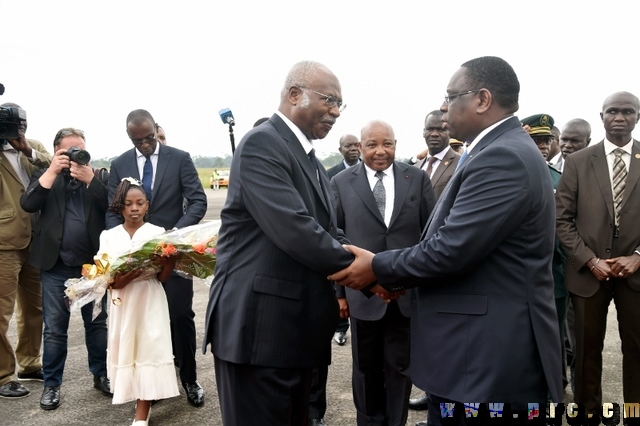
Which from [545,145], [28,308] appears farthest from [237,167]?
[28,308]

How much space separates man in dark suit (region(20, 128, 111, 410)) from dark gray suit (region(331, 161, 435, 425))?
240 cm

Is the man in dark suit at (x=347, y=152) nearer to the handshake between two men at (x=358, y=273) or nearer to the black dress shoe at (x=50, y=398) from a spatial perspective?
the black dress shoe at (x=50, y=398)

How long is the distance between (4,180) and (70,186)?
2.42 feet

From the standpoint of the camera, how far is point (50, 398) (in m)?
4.81

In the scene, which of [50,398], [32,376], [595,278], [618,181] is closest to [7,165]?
[32,376]

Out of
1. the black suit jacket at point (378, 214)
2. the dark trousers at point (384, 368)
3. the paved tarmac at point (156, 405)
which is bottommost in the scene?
the paved tarmac at point (156, 405)

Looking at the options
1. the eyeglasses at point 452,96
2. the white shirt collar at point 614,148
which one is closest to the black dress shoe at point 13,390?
the eyeglasses at point 452,96

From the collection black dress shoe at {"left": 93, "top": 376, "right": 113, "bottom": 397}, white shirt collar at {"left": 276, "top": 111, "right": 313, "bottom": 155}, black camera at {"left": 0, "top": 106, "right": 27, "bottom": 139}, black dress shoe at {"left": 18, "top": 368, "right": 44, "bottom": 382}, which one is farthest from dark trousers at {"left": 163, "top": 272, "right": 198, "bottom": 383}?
white shirt collar at {"left": 276, "top": 111, "right": 313, "bottom": 155}

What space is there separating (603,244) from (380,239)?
1796 mm

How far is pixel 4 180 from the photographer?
5355 millimetres

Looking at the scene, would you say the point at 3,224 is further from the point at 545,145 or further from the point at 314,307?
the point at 545,145

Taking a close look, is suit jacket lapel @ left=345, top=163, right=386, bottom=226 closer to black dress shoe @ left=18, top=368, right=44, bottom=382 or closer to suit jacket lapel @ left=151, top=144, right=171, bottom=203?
suit jacket lapel @ left=151, top=144, right=171, bottom=203

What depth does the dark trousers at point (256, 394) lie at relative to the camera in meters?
2.64

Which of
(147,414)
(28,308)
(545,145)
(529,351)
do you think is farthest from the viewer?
(28,308)
